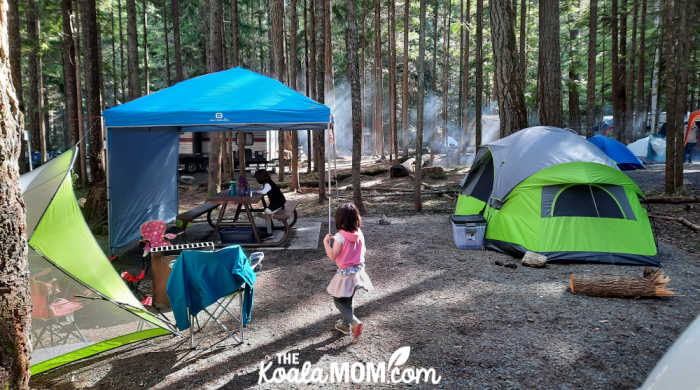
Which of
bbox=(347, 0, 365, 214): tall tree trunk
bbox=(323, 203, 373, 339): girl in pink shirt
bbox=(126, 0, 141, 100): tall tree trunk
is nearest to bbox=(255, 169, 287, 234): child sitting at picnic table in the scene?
bbox=(347, 0, 365, 214): tall tree trunk

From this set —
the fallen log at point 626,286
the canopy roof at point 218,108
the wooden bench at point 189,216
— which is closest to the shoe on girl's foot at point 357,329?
the fallen log at point 626,286

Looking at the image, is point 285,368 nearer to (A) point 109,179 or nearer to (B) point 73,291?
(B) point 73,291

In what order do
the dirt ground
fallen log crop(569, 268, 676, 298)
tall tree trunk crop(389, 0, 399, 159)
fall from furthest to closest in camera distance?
tall tree trunk crop(389, 0, 399, 159)
fallen log crop(569, 268, 676, 298)
the dirt ground

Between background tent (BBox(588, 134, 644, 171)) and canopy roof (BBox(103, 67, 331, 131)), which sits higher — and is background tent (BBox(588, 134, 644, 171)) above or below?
below

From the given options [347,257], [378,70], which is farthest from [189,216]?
[378,70]

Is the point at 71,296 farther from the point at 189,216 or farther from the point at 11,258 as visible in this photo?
the point at 189,216

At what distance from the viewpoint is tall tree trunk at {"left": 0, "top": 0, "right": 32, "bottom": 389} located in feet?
7.96

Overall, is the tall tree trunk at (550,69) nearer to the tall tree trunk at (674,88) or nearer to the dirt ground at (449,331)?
the tall tree trunk at (674,88)

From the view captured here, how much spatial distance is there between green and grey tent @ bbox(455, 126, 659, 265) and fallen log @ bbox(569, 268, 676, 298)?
1236mm

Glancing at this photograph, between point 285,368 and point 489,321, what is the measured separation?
2.13 metres

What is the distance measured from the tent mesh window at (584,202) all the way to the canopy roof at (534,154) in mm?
437

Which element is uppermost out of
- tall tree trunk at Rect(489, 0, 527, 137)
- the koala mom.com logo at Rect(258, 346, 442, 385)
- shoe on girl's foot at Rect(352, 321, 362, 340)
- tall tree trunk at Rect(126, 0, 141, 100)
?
tall tree trunk at Rect(126, 0, 141, 100)

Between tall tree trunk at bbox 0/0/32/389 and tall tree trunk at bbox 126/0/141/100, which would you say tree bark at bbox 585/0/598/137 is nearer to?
tall tree trunk at bbox 126/0/141/100

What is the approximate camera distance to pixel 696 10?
47.9 ft
